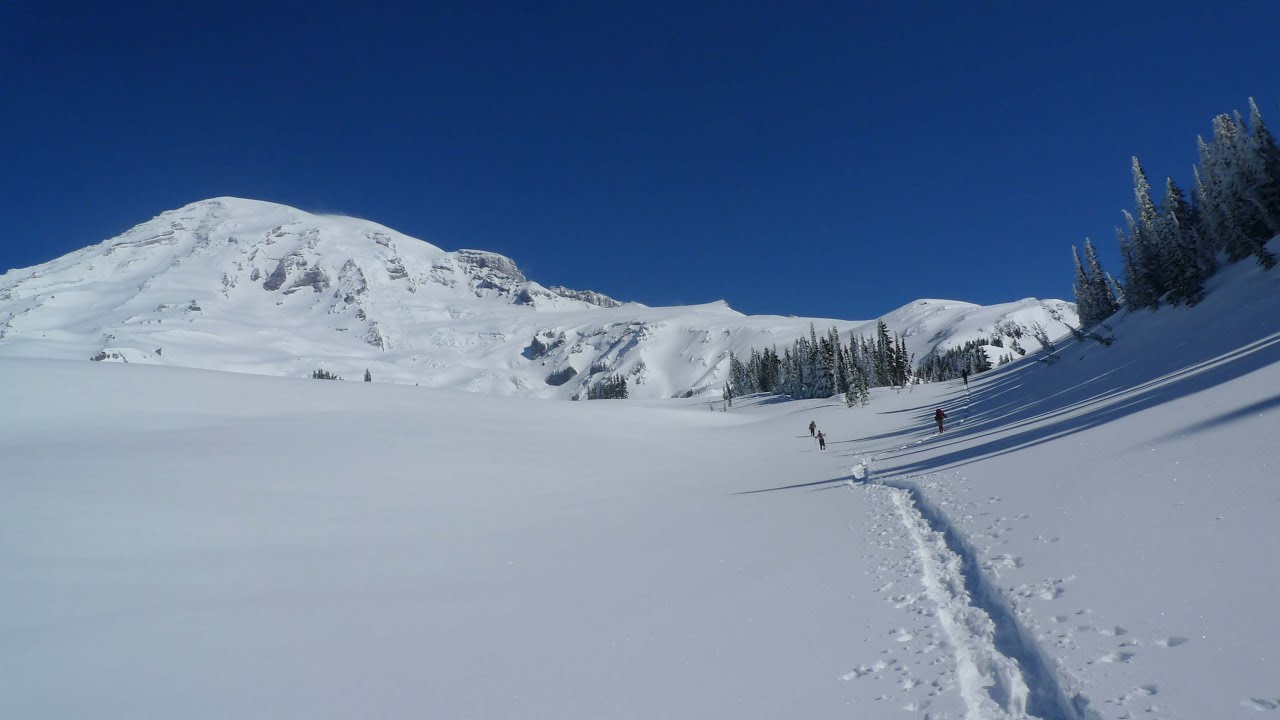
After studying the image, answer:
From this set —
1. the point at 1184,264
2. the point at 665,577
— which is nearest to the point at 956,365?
the point at 1184,264

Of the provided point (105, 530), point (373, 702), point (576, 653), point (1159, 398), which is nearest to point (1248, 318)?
point (1159, 398)

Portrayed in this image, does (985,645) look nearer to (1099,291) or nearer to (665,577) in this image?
(665,577)

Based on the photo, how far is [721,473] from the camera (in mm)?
26203

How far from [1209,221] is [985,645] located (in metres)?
55.2

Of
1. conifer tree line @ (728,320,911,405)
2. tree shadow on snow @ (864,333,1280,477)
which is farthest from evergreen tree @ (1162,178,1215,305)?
conifer tree line @ (728,320,911,405)

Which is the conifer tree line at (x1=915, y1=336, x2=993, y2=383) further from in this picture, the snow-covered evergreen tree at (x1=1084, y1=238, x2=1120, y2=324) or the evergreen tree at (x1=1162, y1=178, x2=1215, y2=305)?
the evergreen tree at (x1=1162, y1=178, x2=1215, y2=305)

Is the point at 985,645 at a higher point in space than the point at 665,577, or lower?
lower

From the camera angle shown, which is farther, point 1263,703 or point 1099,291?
point 1099,291

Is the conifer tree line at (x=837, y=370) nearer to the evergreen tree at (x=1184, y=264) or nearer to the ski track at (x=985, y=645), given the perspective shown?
the evergreen tree at (x=1184, y=264)

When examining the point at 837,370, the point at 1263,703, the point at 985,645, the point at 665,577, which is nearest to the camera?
the point at 1263,703

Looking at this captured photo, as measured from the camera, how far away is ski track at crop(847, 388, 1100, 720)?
4.89 metres

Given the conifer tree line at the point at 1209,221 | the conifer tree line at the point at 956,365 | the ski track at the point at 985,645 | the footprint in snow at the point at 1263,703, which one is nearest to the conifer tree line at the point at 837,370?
the conifer tree line at the point at 956,365

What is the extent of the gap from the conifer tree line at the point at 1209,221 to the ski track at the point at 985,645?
3545 centimetres

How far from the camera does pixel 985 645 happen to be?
6031mm
